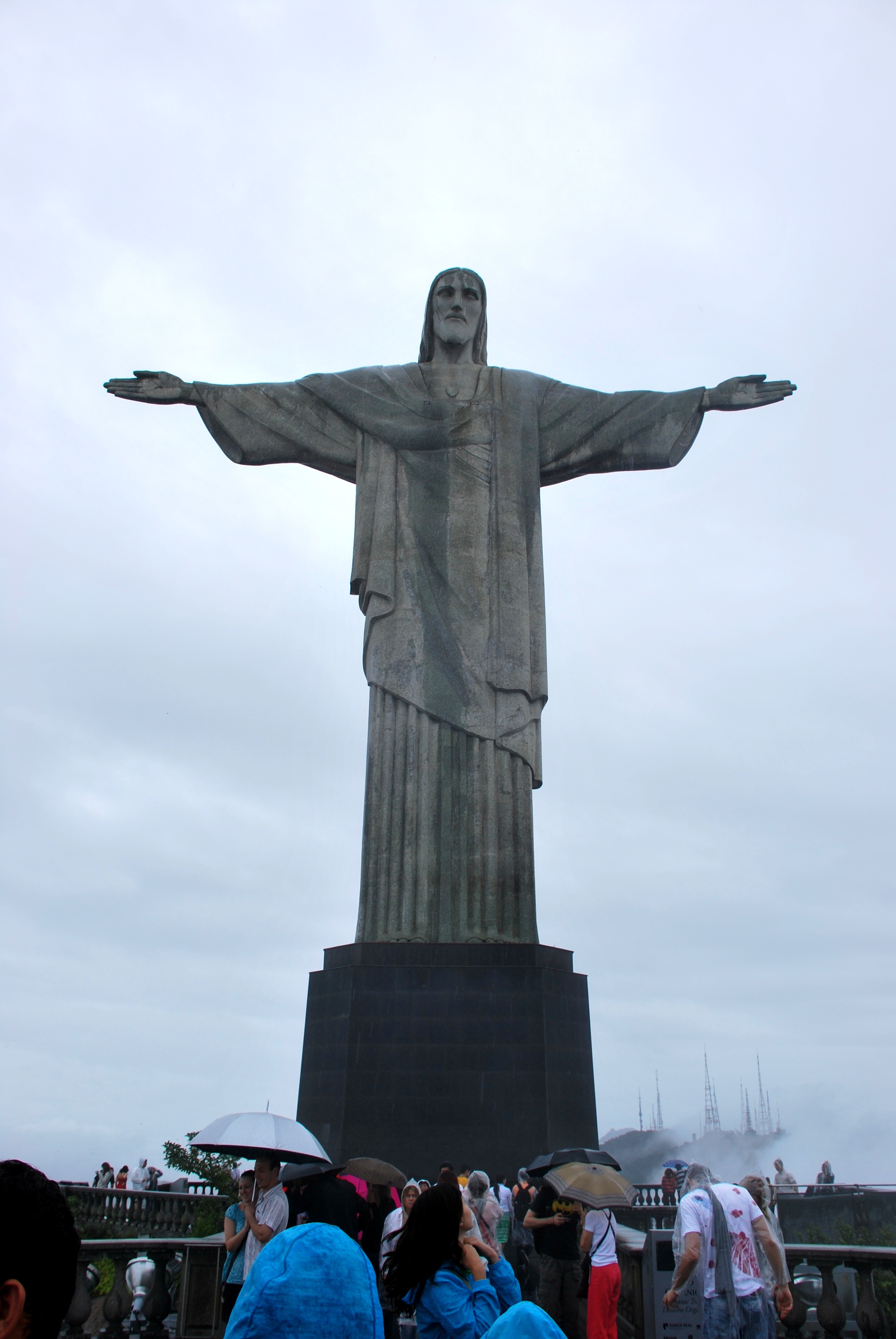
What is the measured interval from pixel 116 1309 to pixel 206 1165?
808 centimetres

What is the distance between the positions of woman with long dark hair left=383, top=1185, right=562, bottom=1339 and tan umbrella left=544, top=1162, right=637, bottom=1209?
327 cm

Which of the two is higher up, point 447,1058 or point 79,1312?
point 447,1058

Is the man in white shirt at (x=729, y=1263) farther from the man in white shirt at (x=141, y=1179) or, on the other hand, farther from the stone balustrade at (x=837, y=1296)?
the man in white shirt at (x=141, y=1179)

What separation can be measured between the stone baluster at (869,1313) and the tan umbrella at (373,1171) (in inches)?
→ 132

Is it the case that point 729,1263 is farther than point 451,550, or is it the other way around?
point 451,550

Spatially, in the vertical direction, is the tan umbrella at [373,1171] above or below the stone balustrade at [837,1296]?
above

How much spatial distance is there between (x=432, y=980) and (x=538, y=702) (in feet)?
11.2

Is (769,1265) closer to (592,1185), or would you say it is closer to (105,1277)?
(592,1185)

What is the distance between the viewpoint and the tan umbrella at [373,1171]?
23.7 feet

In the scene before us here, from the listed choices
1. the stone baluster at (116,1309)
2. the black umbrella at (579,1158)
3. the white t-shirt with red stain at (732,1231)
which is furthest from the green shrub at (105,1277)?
the white t-shirt with red stain at (732,1231)

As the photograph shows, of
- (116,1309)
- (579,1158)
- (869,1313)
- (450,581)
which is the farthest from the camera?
(450,581)

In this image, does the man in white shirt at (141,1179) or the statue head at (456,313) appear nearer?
the statue head at (456,313)

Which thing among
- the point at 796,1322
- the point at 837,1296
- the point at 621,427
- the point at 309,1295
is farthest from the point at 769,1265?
the point at 621,427

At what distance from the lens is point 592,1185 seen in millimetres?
7062
